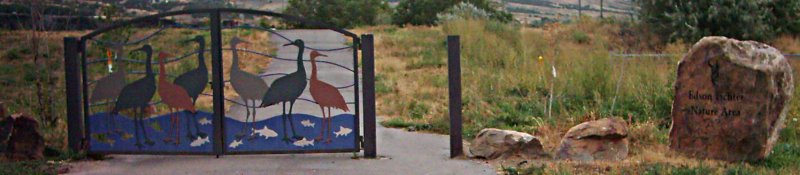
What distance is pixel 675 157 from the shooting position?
1068cm

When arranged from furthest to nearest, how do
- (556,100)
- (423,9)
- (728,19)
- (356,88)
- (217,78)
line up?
(423,9)
(728,19)
(556,100)
(356,88)
(217,78)

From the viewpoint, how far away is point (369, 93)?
1075cm

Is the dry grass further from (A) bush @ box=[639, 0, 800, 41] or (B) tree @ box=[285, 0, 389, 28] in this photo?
(B) tree @ box=[285, 0, 389, 28]

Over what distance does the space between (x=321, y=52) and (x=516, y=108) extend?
5.01 m

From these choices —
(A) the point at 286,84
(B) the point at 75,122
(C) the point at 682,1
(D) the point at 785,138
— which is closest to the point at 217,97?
(A) the point at 286,84

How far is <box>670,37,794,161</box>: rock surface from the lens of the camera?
34.2 ft

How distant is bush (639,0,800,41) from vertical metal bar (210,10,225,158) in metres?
21.0

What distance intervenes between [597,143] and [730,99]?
1401 millimetres

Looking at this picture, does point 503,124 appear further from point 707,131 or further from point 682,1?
point 682,1

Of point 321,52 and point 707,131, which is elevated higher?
point 321,52

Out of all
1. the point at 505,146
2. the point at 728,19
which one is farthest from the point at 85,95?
the point at 728,19

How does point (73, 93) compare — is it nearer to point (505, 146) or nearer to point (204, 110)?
point (204, 110)

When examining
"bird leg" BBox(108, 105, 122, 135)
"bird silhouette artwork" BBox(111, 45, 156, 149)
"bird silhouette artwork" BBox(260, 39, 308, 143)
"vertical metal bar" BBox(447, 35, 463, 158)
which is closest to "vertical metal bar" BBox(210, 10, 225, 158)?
"bird silhouette artwork" BBox(260, 39, 308, 143)

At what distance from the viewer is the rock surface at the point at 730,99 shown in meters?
10.4
